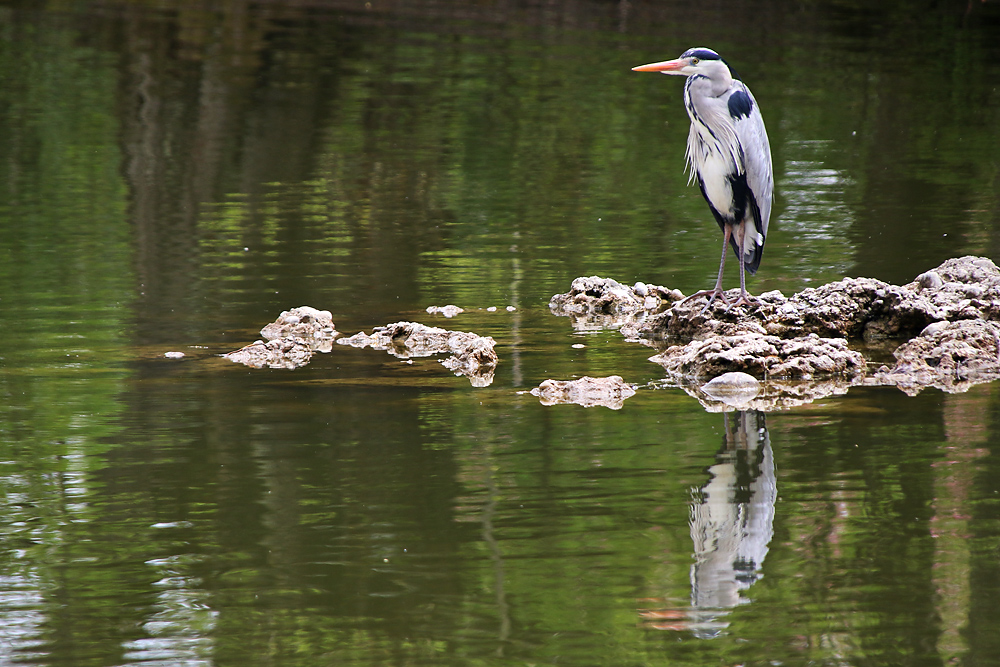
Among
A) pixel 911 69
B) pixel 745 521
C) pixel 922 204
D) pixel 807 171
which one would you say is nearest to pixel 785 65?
pixel 911 69

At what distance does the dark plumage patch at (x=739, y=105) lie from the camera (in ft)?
25.6

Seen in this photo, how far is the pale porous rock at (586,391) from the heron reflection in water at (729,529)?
679mm

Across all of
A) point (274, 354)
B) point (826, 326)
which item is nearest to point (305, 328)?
point (274, 354)

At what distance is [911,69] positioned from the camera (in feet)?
88.4

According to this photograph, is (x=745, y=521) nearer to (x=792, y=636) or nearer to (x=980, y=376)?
(x=792, y=636)

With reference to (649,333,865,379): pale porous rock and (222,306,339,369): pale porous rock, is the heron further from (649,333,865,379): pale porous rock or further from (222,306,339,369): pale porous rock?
(222,306,339,369): pale porous rock

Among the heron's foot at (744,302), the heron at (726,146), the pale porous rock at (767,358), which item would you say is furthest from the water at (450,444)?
the heron at (726,146)

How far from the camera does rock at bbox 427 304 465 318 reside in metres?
8.41

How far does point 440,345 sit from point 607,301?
1605 millimetres

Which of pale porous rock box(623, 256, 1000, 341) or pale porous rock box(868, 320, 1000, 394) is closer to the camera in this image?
pale porous rock box(868, 320, 1000, 394)

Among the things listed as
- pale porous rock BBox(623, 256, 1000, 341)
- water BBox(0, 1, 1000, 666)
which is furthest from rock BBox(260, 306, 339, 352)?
pale porous rock BBox(623, 256, 1000, 341)

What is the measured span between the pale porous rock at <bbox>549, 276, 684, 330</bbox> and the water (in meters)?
0.19

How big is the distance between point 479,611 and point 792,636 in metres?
0.94

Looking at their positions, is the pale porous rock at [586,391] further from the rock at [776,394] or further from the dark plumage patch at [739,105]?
the dark plumage patch at [739,105]
